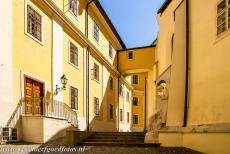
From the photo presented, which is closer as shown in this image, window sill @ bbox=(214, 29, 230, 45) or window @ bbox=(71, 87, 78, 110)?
window sill @ bbox=(214, 29, 230, 45)

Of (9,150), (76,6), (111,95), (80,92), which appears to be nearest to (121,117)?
(111,95)

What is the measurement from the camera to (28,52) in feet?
38.8

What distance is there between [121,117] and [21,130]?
2156 cm

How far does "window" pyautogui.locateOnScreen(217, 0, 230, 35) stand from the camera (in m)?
7.77

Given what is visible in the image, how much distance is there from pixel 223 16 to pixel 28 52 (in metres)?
7.96

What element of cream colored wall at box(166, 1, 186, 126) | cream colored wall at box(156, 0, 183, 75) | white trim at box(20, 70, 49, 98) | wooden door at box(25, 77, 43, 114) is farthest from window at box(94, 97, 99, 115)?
cream colored wall at box(166, 1, 186, 126)

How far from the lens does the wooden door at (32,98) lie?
11.4 meters

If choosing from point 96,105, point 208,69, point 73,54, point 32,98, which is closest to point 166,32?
point 73,54

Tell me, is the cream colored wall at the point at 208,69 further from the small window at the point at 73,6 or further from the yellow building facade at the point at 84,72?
the small window at the point at 73,6

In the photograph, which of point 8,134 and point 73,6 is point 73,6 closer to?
point 73,6

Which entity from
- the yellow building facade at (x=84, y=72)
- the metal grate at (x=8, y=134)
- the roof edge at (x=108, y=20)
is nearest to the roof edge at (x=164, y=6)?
the yellow building facade at (x=84, y=72)

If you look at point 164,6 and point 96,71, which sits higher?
point 164,6

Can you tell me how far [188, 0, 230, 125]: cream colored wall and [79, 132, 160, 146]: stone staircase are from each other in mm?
2740

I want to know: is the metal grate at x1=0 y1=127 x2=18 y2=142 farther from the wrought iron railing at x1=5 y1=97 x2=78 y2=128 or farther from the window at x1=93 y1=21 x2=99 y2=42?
the window at x1=93 y1=21 x2=99 y2=42
